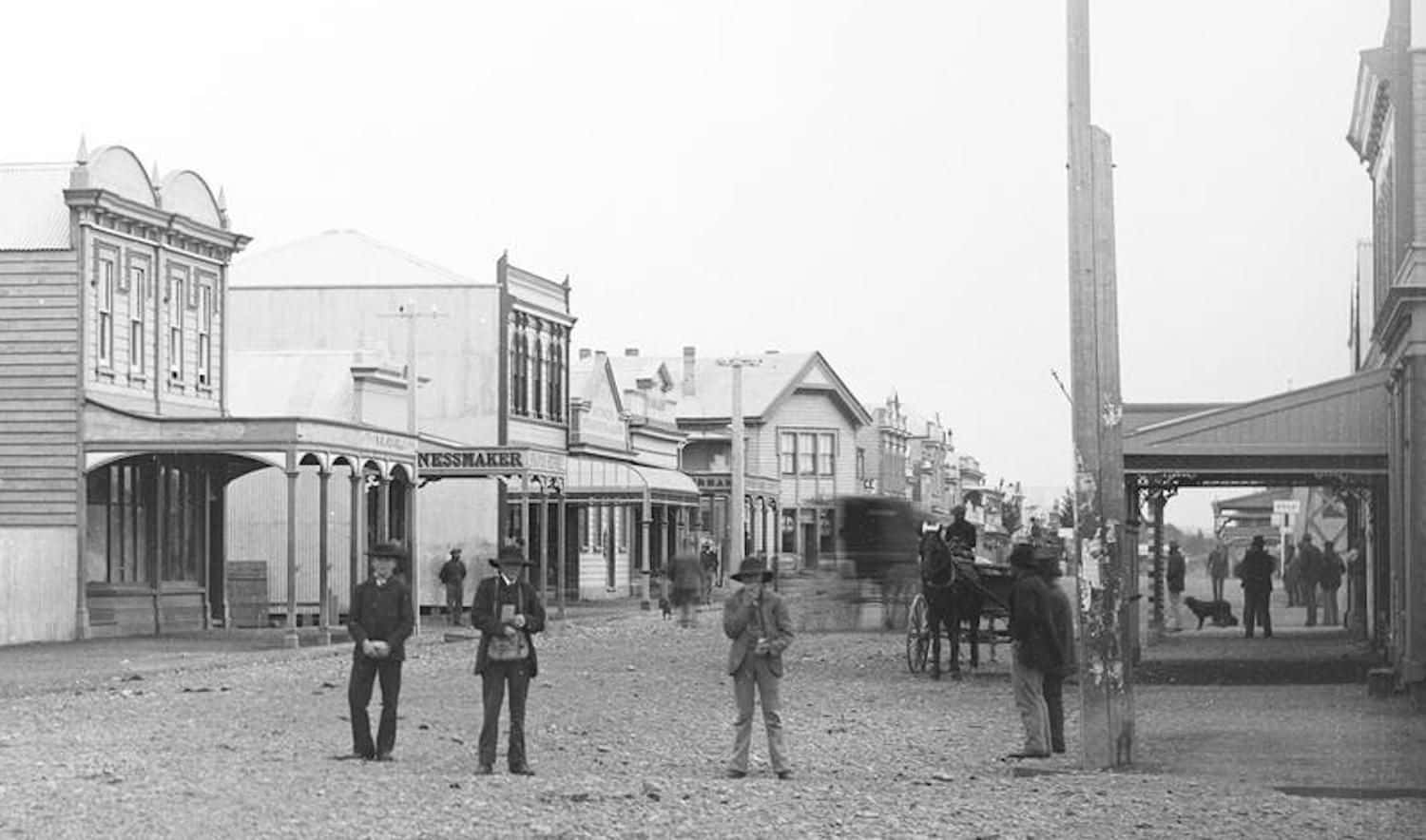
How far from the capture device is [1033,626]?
18.3m

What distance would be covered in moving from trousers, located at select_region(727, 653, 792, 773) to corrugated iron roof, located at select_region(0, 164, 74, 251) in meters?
24.1

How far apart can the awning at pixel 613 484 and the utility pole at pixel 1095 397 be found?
1708 inches

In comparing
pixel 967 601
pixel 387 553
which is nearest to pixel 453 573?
pixel 967 601

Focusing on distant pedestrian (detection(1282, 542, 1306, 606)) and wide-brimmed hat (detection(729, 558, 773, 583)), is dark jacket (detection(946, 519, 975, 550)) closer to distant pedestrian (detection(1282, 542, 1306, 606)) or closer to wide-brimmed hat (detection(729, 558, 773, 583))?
wide-brimmed hat (detection(729, 558, 773, 583))

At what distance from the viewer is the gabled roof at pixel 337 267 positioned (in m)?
63.8

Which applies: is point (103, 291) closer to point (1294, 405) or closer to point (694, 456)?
point (1294, 405)

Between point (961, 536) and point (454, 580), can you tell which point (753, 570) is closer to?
point (961, 536)

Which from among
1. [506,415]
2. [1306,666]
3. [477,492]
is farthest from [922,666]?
[506,415]

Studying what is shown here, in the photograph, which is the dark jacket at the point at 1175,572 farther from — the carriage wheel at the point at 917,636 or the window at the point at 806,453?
the window at the point at 806,453

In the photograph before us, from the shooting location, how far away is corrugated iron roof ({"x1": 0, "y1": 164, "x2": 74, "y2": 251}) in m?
38.5

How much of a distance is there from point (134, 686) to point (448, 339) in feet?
119

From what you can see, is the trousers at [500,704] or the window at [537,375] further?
the window at [537,375]

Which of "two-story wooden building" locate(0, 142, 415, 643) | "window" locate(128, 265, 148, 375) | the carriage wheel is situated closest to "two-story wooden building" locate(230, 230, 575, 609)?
"two-story wooden building" locate(0, 142, 415, 643)

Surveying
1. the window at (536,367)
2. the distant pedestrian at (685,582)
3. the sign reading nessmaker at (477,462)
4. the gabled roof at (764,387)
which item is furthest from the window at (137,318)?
the gabled roof at (764,387)
